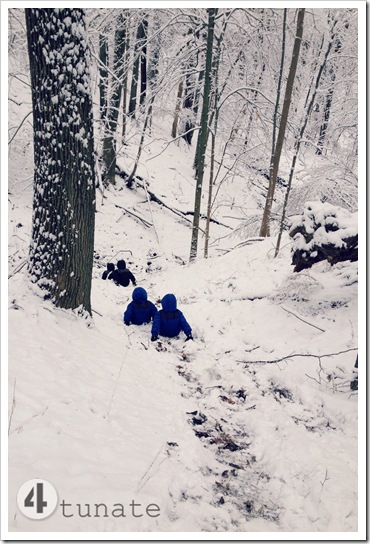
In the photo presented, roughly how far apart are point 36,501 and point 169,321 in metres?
4.18

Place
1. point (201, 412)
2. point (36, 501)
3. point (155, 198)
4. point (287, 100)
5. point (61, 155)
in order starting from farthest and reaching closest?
1. point (155, 198)
2. point (287, 100)
3. point (61, 155)
4. point (201, 412)
5. point (36, 501)

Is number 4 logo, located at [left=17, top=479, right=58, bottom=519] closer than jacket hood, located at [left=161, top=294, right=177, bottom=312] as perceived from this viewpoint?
Yes

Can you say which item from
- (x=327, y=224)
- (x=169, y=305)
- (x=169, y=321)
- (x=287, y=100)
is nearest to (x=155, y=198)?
(x=287, y=100)

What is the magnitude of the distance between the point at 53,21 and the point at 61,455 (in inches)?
191

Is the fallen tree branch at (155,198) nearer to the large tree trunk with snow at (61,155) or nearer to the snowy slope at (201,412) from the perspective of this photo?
the snowy slope at (201,412)

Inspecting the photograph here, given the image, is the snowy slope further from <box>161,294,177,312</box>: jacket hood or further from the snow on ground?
<box>161,294,177,312</box>: jacket hood

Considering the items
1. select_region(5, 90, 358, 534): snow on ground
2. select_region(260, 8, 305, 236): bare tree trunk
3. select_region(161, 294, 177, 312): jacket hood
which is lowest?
select_region(5, 90, 358, 534): snow on ground

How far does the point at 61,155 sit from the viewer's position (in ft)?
15.4

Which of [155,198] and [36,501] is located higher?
[155,198]

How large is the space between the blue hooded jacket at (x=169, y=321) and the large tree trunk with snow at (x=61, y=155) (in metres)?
1.63

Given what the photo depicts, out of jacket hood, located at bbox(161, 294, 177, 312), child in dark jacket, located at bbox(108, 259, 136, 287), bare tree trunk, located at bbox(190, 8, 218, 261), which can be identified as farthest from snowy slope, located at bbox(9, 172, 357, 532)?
bare tree trunk, located at bbox(190, 8, 218, 261)

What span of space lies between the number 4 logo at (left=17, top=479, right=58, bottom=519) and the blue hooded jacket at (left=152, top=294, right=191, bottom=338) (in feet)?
13.1

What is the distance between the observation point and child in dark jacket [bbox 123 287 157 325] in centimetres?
693

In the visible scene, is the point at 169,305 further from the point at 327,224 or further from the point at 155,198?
the point at 155,198
